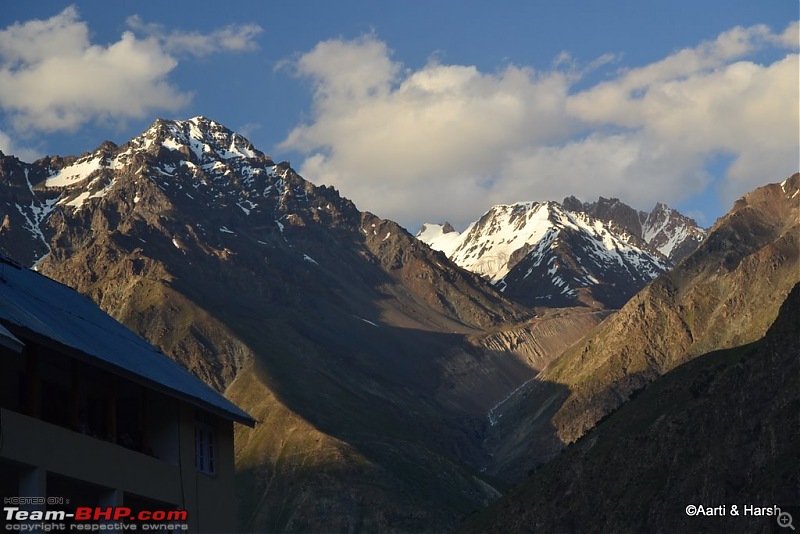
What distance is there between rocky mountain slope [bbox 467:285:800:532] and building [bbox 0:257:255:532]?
1992 inches

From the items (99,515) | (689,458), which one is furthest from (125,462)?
(689,458)

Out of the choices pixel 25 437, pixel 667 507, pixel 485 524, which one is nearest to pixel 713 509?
pixel 667 507

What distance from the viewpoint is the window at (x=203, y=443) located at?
1756 inches

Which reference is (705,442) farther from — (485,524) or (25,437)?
(25,437)

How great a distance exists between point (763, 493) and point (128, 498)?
62.3m

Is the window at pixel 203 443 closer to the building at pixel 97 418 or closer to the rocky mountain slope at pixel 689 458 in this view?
the building at pixel 97 418

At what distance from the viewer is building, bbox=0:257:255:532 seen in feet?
107

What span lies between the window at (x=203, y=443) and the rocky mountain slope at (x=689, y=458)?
49.7 metres

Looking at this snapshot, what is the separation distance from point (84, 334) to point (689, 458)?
273 feet

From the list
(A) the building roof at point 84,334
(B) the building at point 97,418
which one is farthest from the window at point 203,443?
(A) the building roof at point 84,334

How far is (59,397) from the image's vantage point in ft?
125

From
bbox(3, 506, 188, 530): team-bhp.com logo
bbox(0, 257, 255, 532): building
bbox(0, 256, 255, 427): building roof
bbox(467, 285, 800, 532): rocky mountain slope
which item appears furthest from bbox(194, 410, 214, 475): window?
bbox(467, 285, 800, 532): rocky mountain slope

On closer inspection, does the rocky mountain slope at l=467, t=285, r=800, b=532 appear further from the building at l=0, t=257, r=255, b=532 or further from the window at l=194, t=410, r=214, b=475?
the building at l=0, t=257, r=255, b=532

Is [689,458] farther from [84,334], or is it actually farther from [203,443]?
[84,334]
